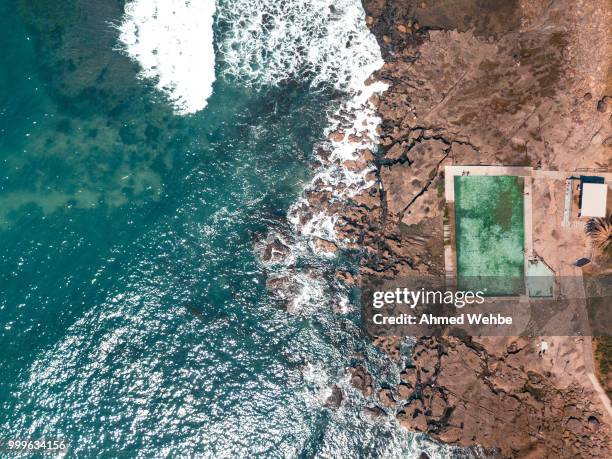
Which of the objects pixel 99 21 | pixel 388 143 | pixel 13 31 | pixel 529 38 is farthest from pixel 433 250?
pixel 13 31

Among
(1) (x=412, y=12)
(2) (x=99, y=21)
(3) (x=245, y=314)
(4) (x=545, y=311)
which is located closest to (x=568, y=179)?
(4) (x=545, y=311)

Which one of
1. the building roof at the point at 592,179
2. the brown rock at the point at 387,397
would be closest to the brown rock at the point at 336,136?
the building roof at the point at 592,179

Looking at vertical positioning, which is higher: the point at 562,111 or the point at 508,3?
the point at 508,3

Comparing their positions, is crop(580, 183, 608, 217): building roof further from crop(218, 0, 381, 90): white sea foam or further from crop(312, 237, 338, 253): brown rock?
crop(312, 237, 338, 253): brown rock

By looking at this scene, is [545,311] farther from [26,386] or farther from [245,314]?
[26,386]

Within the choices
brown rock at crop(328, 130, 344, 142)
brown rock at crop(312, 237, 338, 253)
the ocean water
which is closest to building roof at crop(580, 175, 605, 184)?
brown rock at crop(328, 130, 344, 142)

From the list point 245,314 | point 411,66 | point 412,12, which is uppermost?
point 412,12

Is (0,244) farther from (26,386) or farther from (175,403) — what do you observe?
(175,403)
